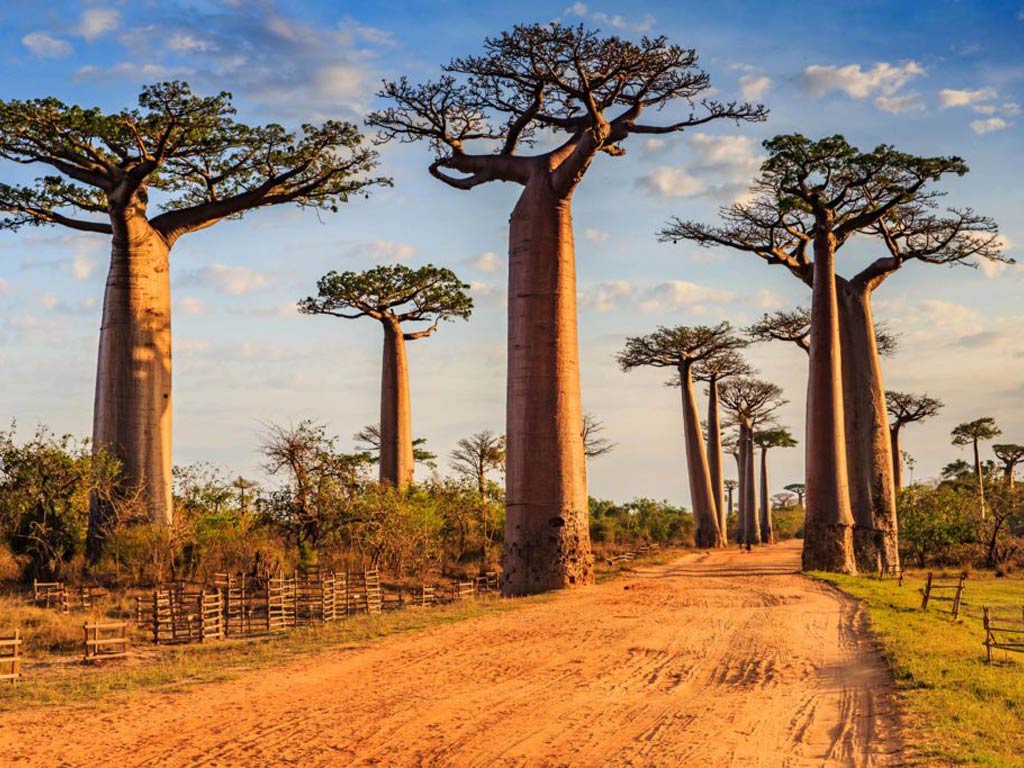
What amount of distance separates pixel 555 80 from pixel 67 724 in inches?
445

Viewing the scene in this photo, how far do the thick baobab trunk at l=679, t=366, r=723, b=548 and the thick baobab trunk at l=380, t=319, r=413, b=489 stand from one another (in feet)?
30.7

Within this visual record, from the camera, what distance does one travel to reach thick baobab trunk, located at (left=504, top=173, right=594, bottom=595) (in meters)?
14.2

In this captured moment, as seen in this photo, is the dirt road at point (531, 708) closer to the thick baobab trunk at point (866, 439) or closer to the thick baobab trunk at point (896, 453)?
the thick baobab trunk at point (866, 439)

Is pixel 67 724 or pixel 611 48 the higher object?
pixel 611 48

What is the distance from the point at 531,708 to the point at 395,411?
18.7 m

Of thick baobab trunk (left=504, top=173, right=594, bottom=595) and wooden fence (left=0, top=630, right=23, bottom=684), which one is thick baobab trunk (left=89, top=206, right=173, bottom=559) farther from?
wooden fence (left=0, top=630, right=23, bottom=684)

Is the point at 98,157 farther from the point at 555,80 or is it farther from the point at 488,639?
the point at 488,639

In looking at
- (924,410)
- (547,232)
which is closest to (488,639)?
(547,232)

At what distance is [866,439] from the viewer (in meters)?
20.8

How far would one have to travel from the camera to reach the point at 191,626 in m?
12.0

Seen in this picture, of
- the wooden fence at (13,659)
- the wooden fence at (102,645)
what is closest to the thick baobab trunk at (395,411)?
the wooden fence at (102,645)

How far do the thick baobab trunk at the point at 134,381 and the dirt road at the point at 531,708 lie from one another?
26.6 ft

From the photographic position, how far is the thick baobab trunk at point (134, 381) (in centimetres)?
1680

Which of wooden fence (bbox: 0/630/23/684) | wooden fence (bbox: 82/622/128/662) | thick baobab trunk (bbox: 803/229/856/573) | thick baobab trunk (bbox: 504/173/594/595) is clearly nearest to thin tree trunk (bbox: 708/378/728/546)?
thick baobab trunk (bbox: 803/229/856/573)
